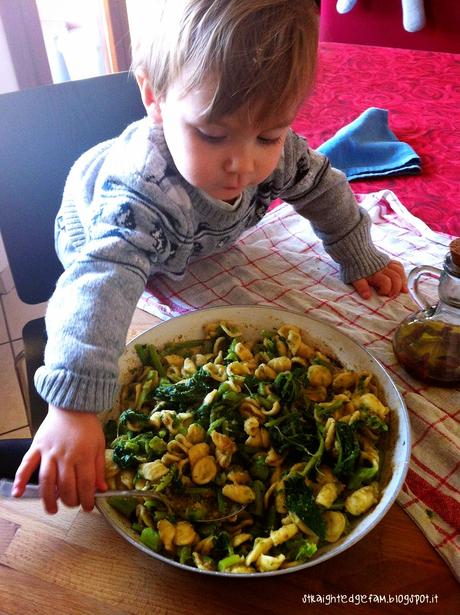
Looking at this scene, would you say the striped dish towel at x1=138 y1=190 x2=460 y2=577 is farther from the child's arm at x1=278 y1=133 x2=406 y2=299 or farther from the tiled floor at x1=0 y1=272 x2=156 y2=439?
the tiled floor at x1=0 y1=272 x2=156 y2=439

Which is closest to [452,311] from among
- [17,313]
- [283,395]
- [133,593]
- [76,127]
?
[283,395]

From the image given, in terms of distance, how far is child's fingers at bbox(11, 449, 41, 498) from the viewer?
50 centimetres

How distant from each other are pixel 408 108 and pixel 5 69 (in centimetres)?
126

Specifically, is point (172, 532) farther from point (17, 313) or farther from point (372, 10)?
point (372, 10)

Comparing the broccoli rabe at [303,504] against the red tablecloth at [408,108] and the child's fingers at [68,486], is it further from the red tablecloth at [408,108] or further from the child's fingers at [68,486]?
the red tablecloth at [408,108]

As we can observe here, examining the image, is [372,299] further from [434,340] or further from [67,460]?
[67,460]

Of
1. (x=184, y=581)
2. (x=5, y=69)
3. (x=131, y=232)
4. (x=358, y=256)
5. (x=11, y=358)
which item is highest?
(x=5, y=69)

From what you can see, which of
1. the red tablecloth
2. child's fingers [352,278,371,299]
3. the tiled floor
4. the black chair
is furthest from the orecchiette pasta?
the tiled floor

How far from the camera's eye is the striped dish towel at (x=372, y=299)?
557 millimetres

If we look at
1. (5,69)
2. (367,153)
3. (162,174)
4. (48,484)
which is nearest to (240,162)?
(162,174)

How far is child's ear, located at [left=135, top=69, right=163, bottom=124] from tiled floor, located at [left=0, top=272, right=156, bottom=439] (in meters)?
1.05

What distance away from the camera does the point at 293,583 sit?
49cm

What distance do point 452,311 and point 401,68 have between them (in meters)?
1.09

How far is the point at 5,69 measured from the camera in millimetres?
1671
